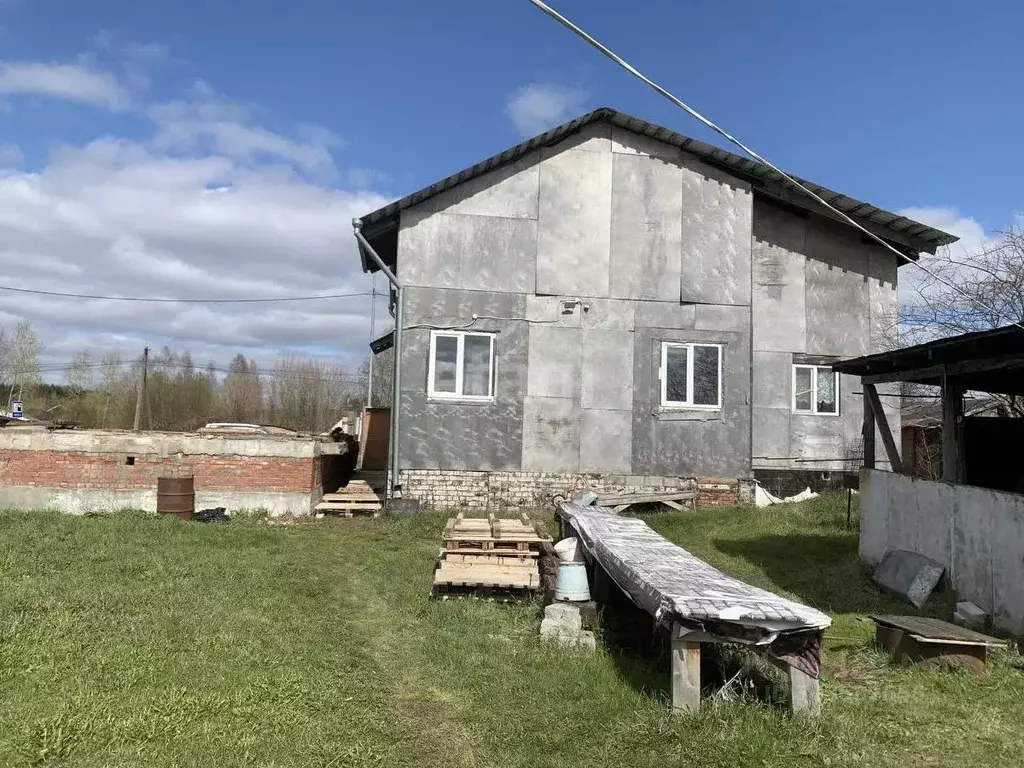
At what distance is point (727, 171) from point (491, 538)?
30.3 feet

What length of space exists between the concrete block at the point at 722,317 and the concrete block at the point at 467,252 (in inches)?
130

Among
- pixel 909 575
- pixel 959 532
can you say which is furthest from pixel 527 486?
pixel 959 532

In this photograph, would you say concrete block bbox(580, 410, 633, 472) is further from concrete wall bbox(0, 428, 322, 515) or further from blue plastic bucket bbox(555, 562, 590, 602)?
blue plastic bucket bbox(555, 562, 590, 602)

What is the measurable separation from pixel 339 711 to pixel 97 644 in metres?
2.43

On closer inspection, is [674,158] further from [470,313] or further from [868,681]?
[868,681]

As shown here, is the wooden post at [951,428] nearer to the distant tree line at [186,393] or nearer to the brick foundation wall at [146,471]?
the brick foundation wall at [146,471]

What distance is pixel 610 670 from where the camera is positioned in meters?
5.52

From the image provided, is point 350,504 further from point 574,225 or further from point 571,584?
point 571,584

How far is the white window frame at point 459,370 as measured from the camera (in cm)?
1346

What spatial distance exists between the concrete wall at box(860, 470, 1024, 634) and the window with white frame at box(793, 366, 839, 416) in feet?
18.6

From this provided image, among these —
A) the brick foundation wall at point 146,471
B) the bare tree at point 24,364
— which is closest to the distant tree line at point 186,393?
the bare tree at point 24,364

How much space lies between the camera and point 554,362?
13711 millimetres

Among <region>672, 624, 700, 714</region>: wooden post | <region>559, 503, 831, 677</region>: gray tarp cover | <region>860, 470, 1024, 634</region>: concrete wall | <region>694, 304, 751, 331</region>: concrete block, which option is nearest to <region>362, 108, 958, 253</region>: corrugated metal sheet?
<region>694, 304, 751, 331</region>: concrete block

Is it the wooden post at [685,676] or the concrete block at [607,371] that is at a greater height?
the concrete block at [607,371]
